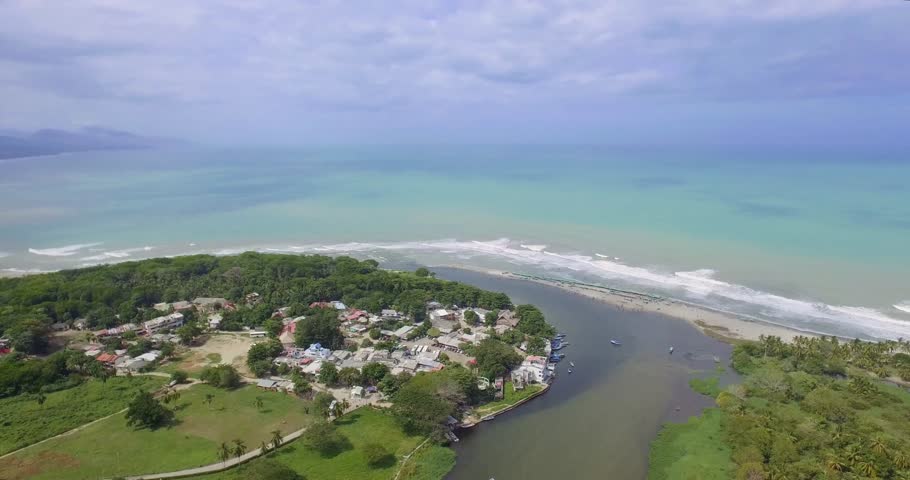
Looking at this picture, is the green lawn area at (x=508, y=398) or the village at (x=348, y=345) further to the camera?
the village at (x=348, y=345)

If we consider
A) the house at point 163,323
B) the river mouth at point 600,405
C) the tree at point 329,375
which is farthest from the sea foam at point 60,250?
the river mouth at point 600,405

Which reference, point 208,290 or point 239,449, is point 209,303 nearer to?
point 208,290

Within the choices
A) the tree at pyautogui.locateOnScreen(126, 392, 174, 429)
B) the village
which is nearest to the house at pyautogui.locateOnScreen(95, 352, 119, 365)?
the village

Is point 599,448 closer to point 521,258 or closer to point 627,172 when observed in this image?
point 521,258

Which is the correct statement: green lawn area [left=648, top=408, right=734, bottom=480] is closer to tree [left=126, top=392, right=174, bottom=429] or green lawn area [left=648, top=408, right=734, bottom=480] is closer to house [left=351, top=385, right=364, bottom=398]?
house [left=351, top=385, right=364, bottom=398]

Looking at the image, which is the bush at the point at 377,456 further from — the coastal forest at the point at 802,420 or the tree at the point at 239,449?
the coastal forest at the point at 802,420
